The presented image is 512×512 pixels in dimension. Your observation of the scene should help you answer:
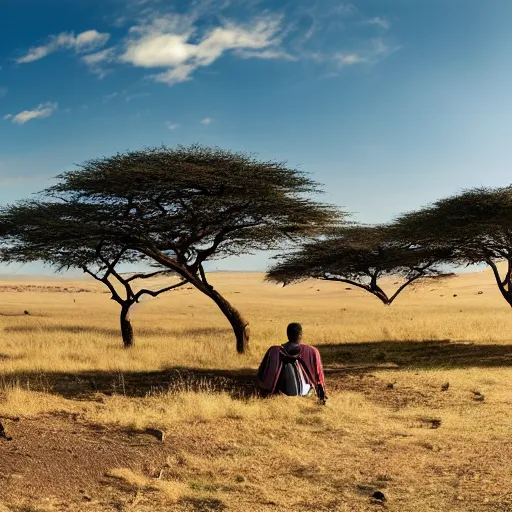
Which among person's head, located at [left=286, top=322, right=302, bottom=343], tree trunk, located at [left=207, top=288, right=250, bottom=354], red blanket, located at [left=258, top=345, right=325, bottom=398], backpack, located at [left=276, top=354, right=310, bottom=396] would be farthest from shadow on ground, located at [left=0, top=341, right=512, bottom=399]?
tree trunk, located at [left=207, top=288, right=250, bottom=354]

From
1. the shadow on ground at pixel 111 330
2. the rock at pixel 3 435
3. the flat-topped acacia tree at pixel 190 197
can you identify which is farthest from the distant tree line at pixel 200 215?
the rock at pixel 3 435

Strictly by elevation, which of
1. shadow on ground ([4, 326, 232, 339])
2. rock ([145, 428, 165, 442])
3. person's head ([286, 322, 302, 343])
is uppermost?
person's head ([286, 322, 302, 343])

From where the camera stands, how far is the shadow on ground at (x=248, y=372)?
12688mm

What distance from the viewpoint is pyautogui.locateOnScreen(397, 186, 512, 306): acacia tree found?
18625 mm

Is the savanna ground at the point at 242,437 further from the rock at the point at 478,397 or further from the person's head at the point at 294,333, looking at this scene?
the person's head at the point at 294,333

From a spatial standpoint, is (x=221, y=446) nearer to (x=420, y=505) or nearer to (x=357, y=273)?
(x=420, y=505)

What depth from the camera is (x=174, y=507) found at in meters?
5.84

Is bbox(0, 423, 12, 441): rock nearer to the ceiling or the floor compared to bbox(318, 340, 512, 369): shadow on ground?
nearer to the ceiling

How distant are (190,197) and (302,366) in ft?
28.7

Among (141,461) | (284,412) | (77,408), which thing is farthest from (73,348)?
(141,461)

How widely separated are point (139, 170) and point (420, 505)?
43.1ft

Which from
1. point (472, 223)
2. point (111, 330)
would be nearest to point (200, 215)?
point (472, 223)

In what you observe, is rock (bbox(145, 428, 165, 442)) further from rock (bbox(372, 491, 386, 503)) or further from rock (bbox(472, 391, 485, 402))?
rock (bbox(472, 391, 485, 402))

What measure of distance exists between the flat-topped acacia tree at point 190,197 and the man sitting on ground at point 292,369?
294 inches
